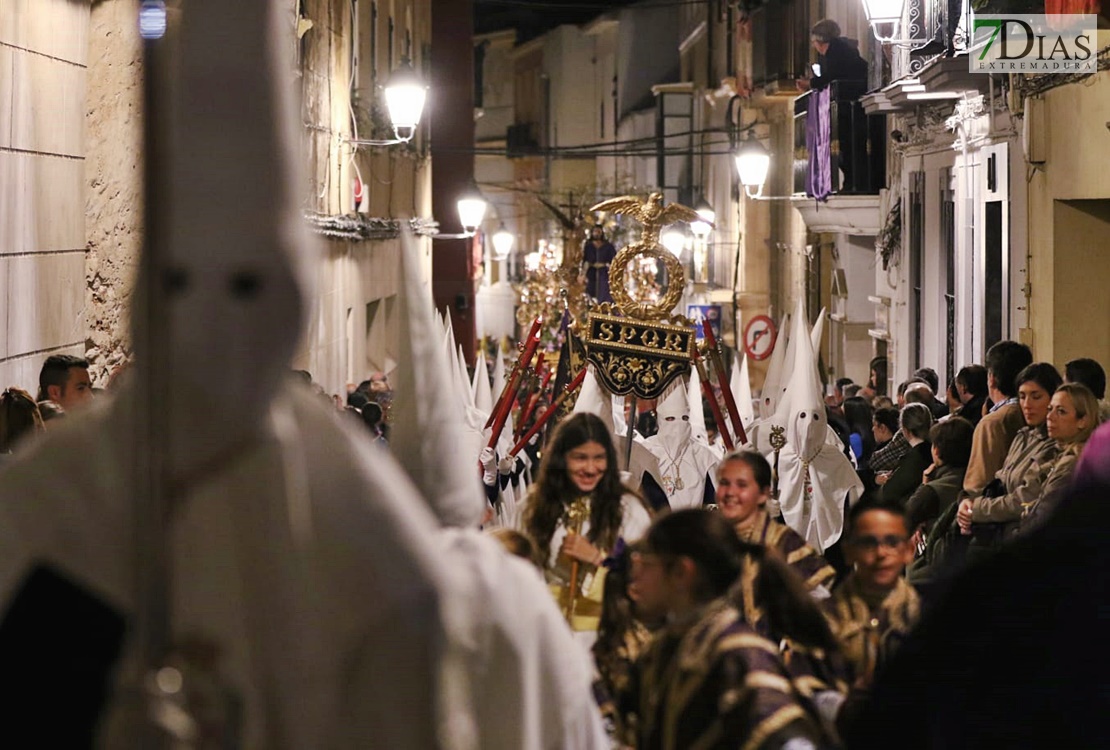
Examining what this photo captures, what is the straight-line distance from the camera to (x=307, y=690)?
344cm

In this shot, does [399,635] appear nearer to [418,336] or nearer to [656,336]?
[418,336]

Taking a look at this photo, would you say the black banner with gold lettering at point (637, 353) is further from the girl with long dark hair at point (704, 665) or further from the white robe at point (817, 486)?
the girl with long dark hair at point (704, 665)

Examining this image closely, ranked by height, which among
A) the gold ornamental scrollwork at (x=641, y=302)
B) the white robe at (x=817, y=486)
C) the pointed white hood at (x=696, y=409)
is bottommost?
the white robe at (x=817, y=486)

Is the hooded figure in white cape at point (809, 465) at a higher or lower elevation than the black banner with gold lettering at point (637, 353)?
lower

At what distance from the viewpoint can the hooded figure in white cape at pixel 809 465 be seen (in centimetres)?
1130

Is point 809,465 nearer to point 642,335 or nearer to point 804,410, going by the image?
point 804,410

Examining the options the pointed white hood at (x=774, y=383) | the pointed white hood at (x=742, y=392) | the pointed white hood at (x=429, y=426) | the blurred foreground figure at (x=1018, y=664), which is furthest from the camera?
the pointed white hood at (x=742, y=392)

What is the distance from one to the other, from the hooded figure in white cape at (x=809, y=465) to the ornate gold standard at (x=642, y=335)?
0.69m

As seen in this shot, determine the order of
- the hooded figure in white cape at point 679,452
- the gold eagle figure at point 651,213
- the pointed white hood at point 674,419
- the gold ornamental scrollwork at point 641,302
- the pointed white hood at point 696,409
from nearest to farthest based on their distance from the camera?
the hooded figure in white cape at point 679,452
the gold ornamental scrollwork at point 641,302
the gold eagle figure at point 651,213
the pointed white hood at point 674,419
the pointed white hood at point 696,409

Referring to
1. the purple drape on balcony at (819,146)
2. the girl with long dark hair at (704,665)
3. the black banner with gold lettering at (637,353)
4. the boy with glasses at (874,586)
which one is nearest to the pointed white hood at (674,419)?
the black banner with gold lettering at (637,353)

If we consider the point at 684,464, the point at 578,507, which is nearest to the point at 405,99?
the point at 684,464

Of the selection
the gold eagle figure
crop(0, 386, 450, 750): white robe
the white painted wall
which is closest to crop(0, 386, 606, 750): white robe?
crop(0, 386, 450, 750): white robe

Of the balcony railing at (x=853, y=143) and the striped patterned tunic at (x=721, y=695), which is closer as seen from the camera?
the striped patterned tunic at (x=721, y=695)

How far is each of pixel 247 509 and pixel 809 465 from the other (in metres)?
8.14
